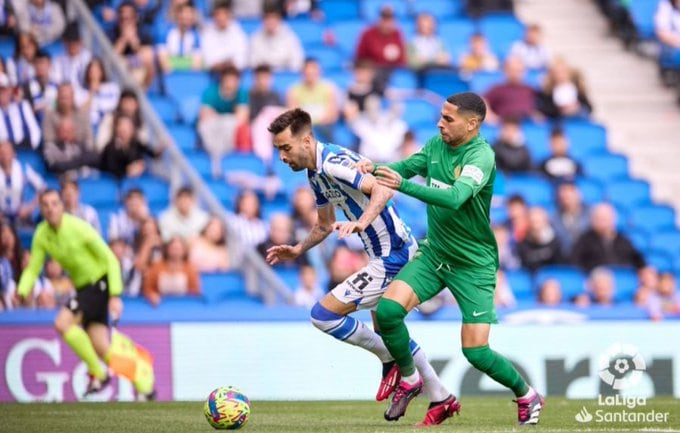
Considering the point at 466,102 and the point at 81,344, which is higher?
the point at 466,102

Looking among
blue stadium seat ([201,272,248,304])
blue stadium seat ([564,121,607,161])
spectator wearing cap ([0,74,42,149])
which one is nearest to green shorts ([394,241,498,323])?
blue stadium seat ([201,272,248,304])

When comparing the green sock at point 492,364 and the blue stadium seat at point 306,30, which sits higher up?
the green sock at point 492,364

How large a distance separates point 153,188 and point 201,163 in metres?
0.86

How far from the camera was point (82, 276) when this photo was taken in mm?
14789

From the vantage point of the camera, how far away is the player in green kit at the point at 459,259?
10.8m

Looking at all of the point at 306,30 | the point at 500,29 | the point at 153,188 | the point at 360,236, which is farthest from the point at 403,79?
the point at 360,236

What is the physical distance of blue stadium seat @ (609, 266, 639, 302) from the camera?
18719mm

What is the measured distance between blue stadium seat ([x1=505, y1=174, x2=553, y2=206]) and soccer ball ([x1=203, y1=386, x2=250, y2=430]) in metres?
9.15

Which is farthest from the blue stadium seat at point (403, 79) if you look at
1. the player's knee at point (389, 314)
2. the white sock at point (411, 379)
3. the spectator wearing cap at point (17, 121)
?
the player's knee at point (389, 314)

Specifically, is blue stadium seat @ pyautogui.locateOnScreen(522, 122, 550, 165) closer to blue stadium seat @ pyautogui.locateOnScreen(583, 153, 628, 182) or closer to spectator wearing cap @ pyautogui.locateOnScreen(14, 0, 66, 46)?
blue stadium seat @ pyautogui.locateOnScreen(583, 153, 628, 182)

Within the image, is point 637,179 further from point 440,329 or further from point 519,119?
point 440,329

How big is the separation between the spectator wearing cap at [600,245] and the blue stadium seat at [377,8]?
479 cm

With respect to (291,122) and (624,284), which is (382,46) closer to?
(624,284)

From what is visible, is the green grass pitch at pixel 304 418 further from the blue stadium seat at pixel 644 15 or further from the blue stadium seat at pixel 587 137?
the blue stadium seat at pixel 644 15
